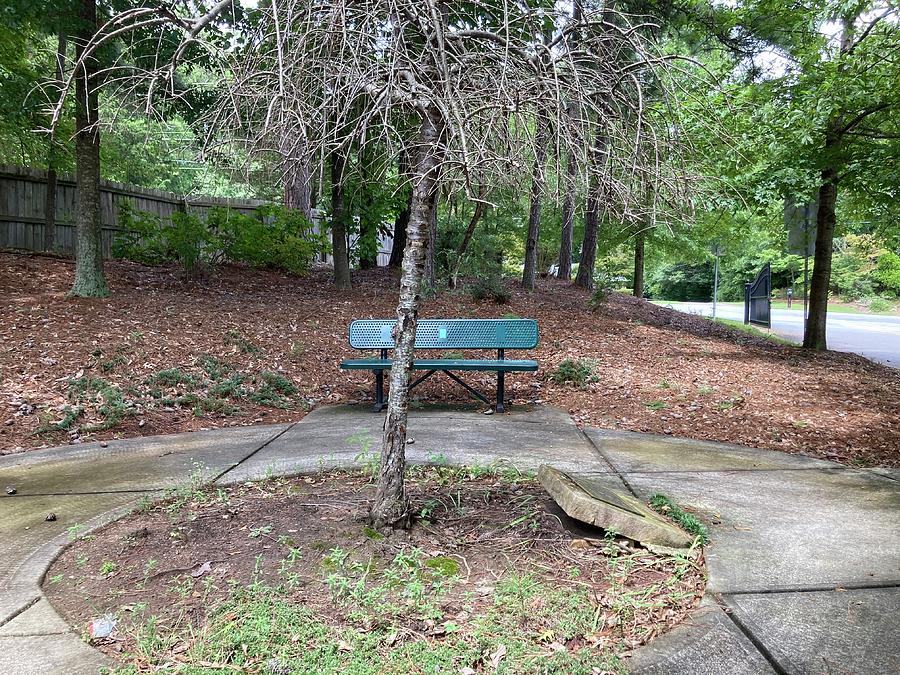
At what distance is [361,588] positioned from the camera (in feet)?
8.84

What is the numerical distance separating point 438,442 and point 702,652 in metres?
3.23

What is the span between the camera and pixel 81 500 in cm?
402

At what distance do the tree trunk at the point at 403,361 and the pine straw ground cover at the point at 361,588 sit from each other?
0.16 metres

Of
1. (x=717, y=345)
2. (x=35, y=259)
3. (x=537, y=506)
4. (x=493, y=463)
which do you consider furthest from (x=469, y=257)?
(x=537, y=506)

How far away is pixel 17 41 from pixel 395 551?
487 inches

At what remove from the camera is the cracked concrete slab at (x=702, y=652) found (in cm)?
225

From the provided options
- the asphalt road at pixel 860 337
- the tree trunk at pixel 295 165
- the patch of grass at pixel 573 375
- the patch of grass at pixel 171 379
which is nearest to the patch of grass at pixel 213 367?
the patch of grass at pixel 171 379

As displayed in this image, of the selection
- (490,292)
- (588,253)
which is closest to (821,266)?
(490,292)

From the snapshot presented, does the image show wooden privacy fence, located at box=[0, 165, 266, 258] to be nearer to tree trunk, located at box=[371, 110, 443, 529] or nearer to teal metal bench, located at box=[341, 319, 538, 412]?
teal metal bench, located at box=[341, 319, 538, 412]

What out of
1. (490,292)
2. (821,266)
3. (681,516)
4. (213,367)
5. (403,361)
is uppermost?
(821,266)

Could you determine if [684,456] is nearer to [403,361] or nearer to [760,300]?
[403,361]

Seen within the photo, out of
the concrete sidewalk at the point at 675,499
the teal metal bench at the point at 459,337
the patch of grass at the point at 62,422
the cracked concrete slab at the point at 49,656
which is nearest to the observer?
the cracked concrete slab at the point at 49,656

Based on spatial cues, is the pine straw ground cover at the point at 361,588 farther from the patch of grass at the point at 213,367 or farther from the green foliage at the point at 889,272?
the green foliage at the point at 889,272

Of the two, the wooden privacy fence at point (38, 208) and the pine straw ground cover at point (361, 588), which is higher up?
the wooden privacy fence at point (38, 208)
